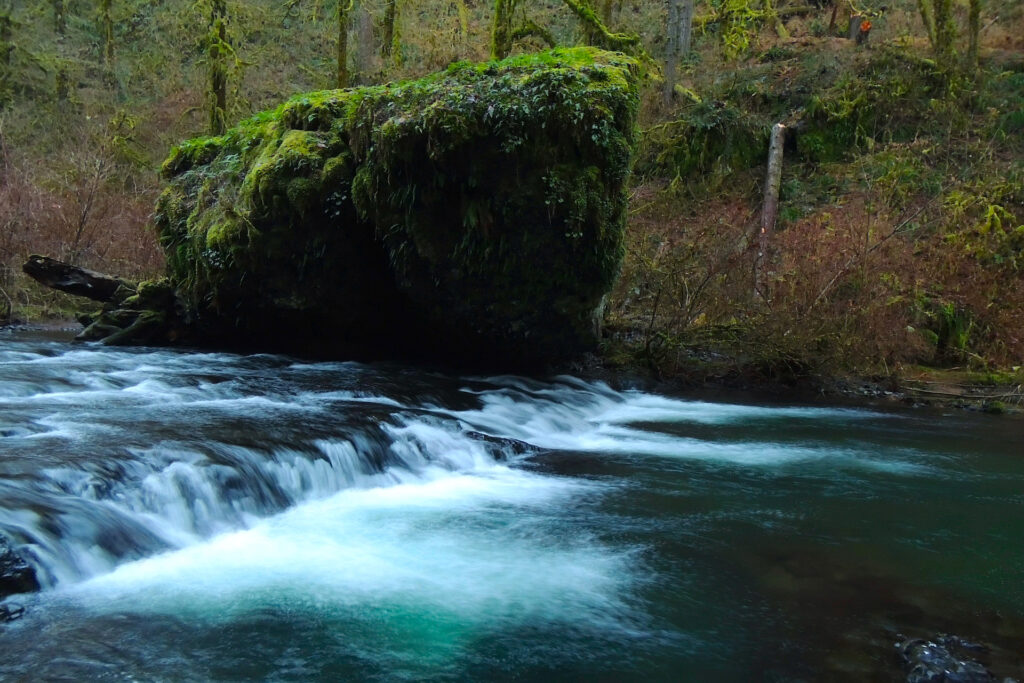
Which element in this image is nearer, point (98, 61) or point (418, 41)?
point (418, 41)

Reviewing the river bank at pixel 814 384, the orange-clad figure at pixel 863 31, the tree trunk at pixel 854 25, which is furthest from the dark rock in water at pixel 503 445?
the tree trunk at pixel 854 25

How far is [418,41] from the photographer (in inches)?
891

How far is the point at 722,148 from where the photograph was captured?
2039 centimetres

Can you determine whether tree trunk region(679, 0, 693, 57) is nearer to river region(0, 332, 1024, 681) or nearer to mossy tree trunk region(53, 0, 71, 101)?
river region(0, 332, 1024, 681)

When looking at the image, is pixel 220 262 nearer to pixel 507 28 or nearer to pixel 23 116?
pixel 507 28

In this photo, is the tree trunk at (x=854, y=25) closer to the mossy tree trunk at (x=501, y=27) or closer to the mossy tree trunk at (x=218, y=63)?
the mossy tree trunk at (x=501, y=27)

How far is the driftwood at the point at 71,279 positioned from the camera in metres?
12.1

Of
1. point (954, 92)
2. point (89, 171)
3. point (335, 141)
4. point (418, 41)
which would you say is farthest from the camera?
point (418, 41)

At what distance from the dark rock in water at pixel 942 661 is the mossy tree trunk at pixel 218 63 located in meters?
19.6

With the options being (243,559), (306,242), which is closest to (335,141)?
(306,242)

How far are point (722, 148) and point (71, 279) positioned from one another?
14.5m

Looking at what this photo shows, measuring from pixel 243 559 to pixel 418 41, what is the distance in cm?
1995

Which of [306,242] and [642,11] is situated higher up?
[642,11]

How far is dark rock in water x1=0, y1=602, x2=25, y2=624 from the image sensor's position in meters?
3.88
